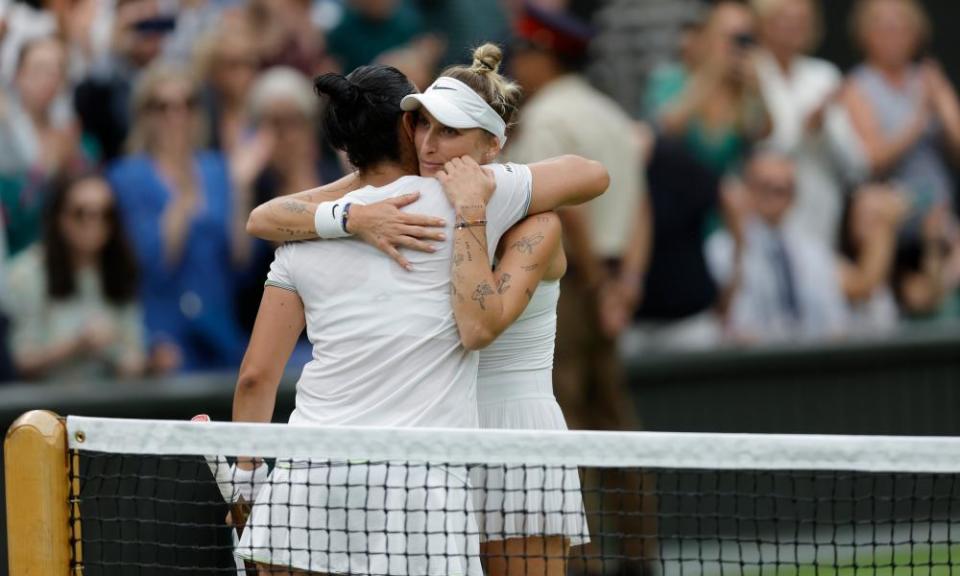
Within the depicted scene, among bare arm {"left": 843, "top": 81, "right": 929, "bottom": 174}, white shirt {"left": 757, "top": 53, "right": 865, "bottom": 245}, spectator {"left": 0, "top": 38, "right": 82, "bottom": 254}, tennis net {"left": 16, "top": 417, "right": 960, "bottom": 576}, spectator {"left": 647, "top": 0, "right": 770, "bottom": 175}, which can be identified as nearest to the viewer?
tennis net {"left": 16, "top": 417, "right": 960, "bottom": 576}

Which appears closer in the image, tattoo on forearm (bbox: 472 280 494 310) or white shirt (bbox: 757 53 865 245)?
tattoo on forearm (bbox: 472 280 494 310)

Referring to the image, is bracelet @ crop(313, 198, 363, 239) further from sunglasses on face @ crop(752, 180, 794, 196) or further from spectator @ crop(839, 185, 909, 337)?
spectator @ crop(839, 185, 909, 337)

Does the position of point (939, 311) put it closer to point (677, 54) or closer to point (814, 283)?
point (814, 283)

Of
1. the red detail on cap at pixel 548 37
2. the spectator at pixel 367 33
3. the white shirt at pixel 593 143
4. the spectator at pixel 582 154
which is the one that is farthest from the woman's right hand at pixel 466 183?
the spectator at pixel 367 33

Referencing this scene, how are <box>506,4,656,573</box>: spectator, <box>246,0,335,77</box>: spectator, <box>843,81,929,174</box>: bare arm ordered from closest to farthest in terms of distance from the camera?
<box>506,4,656,573</box>: spectator
<box>246,0,335,77</box>: spectator
<box>843,81,929,174</box>: bare arm

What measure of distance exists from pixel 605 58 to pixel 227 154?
280 centimetres

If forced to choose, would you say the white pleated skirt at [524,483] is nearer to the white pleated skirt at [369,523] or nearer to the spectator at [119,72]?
the white pleated skirt at [369,523]

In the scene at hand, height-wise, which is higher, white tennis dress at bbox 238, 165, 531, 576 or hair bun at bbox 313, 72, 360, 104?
hair bun at bbox 313, 72, 360, 104

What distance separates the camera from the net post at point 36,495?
4391mm

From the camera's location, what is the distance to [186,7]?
9141mm

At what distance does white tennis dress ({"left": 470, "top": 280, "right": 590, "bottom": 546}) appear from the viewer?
15.5 feet

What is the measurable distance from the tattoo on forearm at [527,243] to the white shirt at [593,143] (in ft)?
12.7

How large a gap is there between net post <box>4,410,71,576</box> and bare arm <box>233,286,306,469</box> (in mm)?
497

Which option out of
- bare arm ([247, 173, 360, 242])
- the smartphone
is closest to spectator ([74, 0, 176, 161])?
the smartphone
